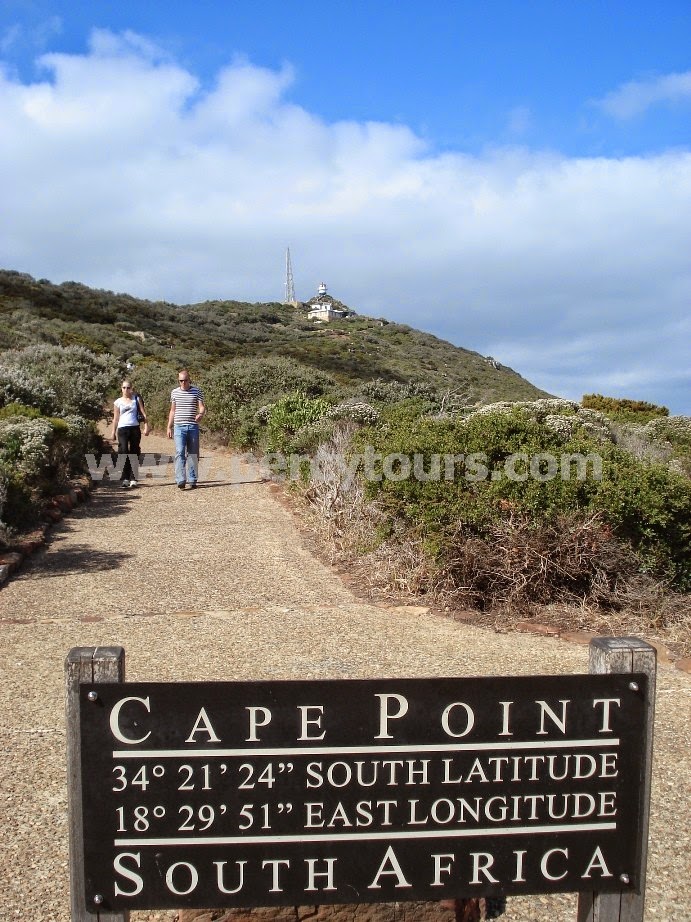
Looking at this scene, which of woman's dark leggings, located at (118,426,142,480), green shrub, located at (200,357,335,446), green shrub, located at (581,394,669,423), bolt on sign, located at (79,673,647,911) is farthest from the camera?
green shrub, located at (581,394,669,423)

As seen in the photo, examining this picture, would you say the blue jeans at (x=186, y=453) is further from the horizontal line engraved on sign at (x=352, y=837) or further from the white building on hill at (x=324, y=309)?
the white building on hill at (x=324, y=309)

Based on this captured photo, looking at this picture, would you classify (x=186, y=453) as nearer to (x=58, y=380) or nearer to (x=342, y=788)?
(x=58, y=380)

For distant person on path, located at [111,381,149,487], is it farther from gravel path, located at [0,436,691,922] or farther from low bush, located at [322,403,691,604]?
low bush, located at [322,403,691,604]

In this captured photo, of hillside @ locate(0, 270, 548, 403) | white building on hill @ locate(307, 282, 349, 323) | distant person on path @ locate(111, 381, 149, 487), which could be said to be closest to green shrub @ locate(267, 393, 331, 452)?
distant person on path @ locate(111, 381, 149, 487)

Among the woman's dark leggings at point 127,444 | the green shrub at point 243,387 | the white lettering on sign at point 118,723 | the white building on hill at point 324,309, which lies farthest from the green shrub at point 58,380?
the white building on hill at point 324,309

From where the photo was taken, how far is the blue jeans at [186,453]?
38.8 ft

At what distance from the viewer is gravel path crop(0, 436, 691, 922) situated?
324 centimetres

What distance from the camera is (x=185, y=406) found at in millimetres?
11836

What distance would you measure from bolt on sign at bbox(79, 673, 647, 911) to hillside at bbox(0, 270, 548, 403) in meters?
25.0

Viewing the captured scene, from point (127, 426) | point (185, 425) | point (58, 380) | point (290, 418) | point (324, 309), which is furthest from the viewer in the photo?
point (324, 309)

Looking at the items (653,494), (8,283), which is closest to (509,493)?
(653,494)

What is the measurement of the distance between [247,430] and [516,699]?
13.3 m

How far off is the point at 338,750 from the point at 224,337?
45.6 metres

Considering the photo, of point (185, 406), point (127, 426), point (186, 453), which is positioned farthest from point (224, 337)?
point (185, 406)
